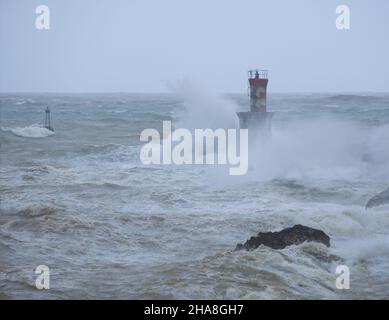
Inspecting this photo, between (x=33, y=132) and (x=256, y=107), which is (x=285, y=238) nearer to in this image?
(x=256, y=107)

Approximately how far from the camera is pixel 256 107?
1980cm

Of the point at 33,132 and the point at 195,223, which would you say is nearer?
the point at 195,223

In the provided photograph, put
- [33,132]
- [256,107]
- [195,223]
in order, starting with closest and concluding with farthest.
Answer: [195,223], [256,107], [33,132]

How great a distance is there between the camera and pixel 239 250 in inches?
376

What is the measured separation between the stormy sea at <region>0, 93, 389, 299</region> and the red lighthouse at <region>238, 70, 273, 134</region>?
787 mm

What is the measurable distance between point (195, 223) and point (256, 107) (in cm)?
874

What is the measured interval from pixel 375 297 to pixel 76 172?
1321 centimetres

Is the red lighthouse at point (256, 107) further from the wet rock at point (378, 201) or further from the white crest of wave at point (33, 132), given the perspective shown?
the white crest of wave at point (33, 132)

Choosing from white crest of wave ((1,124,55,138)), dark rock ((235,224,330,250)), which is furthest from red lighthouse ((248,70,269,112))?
white crest of wave ((1,124,55,138))

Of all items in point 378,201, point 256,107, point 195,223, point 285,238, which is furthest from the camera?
point 256,107

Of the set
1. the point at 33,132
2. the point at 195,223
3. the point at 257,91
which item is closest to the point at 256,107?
the point at 257,91

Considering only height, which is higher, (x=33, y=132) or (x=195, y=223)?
(x=33, y=132)
